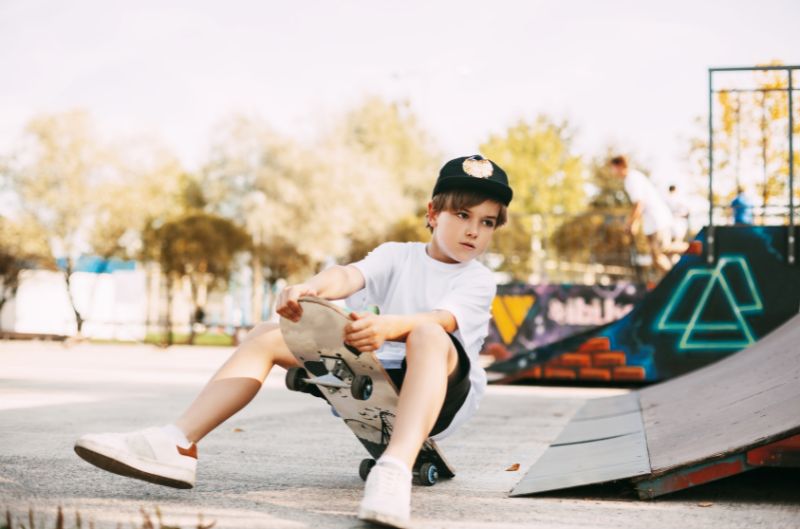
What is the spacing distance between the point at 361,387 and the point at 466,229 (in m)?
0.74

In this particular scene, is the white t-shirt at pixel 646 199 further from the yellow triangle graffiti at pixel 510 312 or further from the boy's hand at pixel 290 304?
the boy's hand at pixel 290 304

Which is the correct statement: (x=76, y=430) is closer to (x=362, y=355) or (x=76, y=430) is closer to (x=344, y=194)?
(x=362, y=355)

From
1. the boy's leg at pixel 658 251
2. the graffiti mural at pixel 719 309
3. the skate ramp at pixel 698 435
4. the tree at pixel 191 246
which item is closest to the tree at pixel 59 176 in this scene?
the tree at pixel 191 246

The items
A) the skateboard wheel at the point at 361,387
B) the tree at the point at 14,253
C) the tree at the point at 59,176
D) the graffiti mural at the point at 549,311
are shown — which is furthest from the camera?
the tree at the point at 59,176

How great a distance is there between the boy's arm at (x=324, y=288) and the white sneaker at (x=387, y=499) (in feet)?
2.06

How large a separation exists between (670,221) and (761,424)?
9.21 metres

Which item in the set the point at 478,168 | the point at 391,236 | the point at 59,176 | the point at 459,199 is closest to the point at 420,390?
the point at 459,199

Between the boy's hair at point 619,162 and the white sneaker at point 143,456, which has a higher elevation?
the boy's hair at point 619,162

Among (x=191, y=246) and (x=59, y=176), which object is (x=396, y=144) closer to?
(x=59, y=176)

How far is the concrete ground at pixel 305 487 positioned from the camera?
2.85 m

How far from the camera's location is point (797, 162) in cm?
1283

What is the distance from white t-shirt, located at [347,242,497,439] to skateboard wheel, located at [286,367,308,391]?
14.8 inches

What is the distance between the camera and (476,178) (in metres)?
3.29

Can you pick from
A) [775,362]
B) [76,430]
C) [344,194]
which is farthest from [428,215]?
[344,194]
